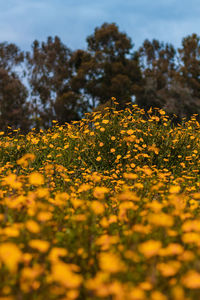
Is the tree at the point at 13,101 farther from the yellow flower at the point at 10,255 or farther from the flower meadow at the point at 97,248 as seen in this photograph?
the yellow flower at the point at 10,255

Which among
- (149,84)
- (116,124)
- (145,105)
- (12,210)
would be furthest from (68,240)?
(149,84)

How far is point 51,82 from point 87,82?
20.7ft

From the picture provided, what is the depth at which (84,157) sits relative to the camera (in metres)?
6.11

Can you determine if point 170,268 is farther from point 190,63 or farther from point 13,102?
point 190,63

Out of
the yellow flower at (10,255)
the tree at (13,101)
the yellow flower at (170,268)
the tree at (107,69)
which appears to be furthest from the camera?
the tree at (13,101)

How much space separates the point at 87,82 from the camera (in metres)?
27.0

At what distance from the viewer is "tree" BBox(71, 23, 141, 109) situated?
84.9ft

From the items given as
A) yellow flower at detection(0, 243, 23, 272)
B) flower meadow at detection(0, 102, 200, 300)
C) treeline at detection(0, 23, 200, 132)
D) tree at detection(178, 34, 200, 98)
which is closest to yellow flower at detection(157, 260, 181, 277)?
flower meadow at detection(0, 102, 200, 300)

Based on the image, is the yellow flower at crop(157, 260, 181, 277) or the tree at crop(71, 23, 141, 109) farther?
the tree at crop(71, 23, 141, 109)

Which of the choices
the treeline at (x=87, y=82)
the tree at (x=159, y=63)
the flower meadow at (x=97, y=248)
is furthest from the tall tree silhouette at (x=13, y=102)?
the flower meadow at (x=97, y=248)

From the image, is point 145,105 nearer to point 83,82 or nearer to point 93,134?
point 83,82

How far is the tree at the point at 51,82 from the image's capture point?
27850mm

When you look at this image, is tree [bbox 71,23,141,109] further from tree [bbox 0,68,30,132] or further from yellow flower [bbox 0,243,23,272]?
yellow flower [bbox 0,243,23,272]

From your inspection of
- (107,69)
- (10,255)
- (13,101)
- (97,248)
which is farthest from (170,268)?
(13,101)
